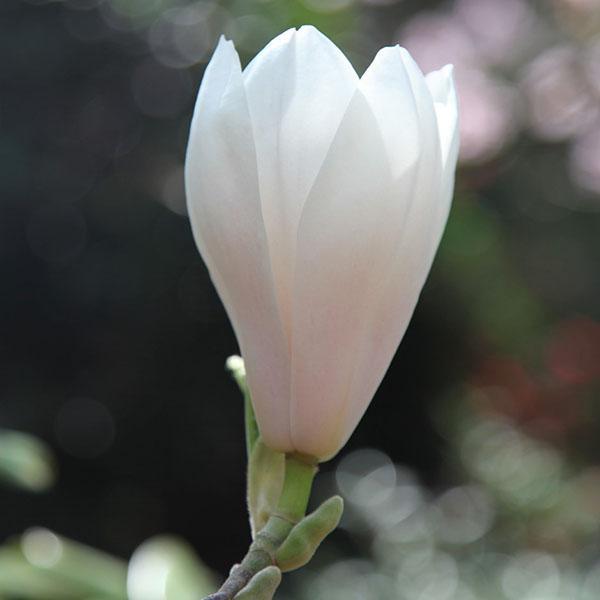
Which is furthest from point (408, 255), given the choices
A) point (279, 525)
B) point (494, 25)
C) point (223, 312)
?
point (494, 25)

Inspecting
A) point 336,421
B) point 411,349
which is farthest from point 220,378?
point 336,421

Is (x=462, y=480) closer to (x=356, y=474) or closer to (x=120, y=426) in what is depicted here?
(x=356, y=474)

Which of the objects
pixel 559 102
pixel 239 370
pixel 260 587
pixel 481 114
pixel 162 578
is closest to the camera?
pixel 260 587

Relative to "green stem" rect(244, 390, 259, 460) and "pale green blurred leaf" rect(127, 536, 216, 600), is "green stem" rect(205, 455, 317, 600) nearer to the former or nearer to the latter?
"green stem" rect(244, 390, 259, 460)

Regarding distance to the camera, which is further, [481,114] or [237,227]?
[481,114]

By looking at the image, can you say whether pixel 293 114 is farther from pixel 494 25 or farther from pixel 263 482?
pixel 494 25

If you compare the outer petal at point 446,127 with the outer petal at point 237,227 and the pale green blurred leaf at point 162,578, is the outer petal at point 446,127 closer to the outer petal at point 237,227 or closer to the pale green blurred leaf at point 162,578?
the outer petal at point 237,227

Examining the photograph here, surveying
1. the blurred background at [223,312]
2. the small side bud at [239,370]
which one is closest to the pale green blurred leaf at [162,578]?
the small side bud at [239,370]
